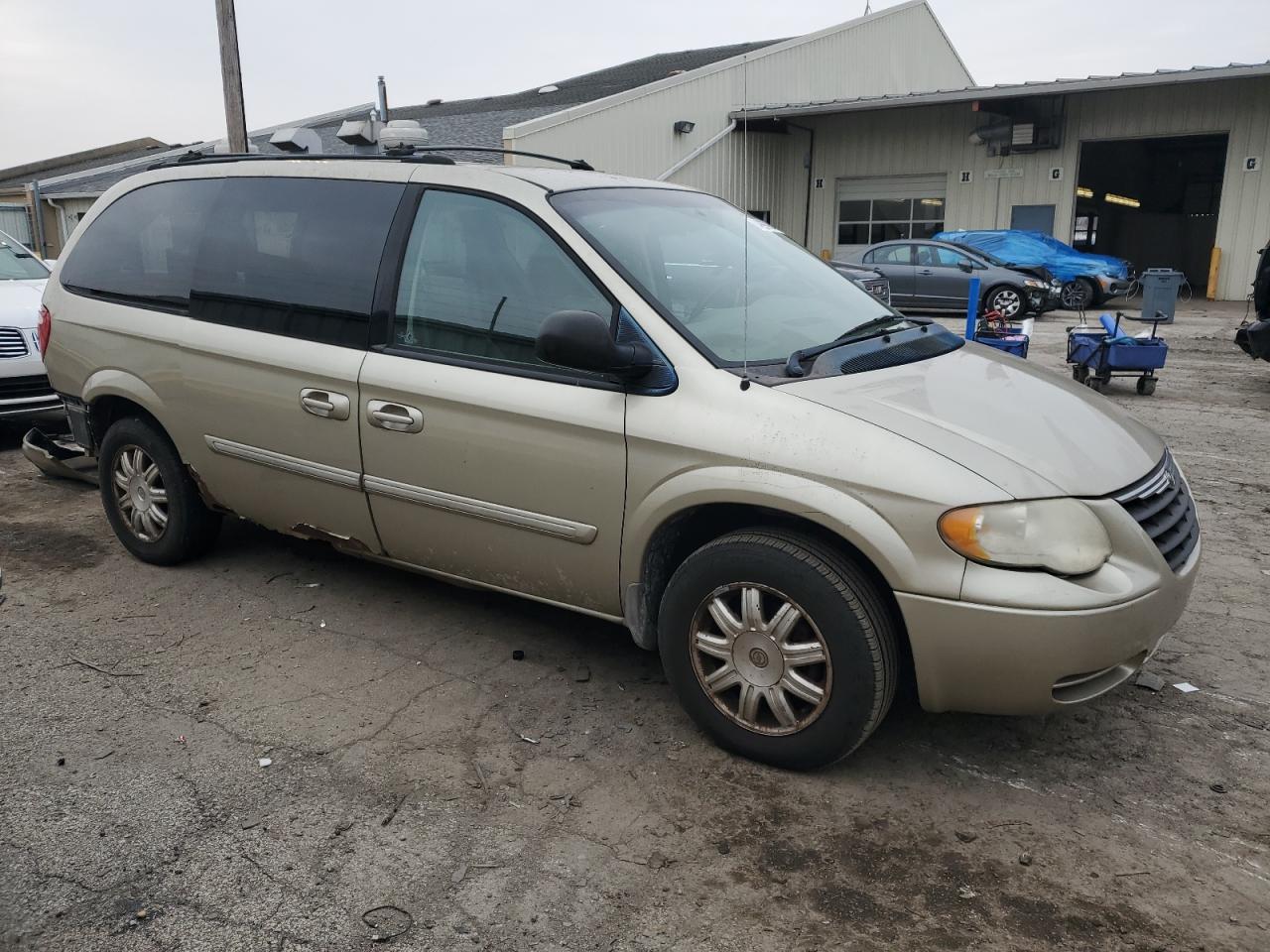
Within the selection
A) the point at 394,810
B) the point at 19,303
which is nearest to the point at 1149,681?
the point at 394,810

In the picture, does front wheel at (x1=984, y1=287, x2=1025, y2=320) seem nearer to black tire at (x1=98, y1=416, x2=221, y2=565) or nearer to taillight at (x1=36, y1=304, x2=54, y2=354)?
Answer: black tire at (x1=98, y1=416, x2=221, y2=565)

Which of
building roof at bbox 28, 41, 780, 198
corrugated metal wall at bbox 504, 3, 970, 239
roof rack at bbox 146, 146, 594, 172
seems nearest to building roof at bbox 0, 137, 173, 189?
building roof at bbox 28, 41, 780, 198

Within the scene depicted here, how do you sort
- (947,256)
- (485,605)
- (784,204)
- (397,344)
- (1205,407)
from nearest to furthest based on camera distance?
(397,344) → (485,605) → (1205,407) → (947,256) → (784,204)

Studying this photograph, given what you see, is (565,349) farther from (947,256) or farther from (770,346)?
(947,256)

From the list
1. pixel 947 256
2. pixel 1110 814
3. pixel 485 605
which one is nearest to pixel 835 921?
pixel 1110 814

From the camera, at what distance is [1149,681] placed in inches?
148

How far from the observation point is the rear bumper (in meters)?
2.72

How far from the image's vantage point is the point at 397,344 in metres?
3.78

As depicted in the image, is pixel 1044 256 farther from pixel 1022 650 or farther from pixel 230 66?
pixel 1022 650

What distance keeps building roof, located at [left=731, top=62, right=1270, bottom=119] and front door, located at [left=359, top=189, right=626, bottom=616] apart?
16564 millimetres

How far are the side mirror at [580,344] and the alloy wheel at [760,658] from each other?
0.78 metres

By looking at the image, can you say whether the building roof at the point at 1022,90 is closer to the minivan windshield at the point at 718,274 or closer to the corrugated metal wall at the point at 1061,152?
the corrugated metal wall at the point at 1061,152

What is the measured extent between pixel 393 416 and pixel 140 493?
190cm

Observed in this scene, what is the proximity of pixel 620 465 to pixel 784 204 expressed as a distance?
24.8m
